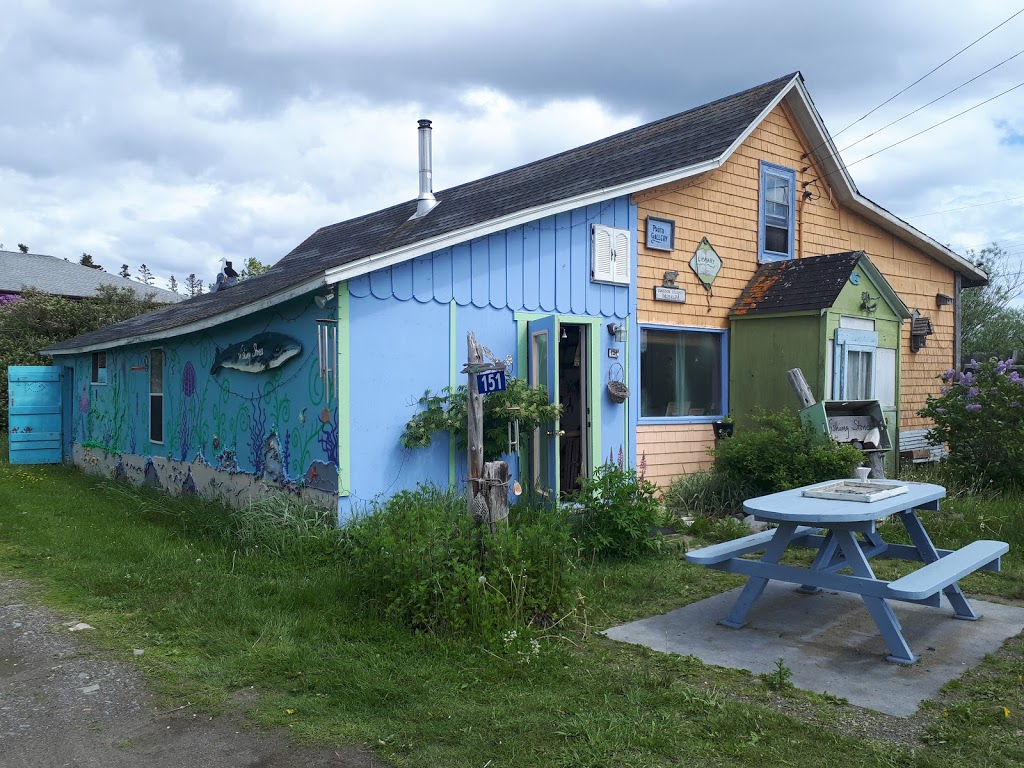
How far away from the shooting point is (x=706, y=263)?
34.4ft

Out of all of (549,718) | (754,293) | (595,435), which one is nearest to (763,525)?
(595,435)

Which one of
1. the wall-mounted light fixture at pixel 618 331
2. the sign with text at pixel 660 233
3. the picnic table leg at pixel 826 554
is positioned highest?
the sign with text at pixel 660 233

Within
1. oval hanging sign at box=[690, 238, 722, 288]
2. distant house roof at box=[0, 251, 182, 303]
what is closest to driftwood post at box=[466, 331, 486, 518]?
oval hanging sign at box=[690, 238, 722, 288]

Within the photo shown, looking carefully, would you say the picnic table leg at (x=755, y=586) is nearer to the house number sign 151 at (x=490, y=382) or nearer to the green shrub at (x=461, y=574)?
the green shrub at (x=461, y=574)

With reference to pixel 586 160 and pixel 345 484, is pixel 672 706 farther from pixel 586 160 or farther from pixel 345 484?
pixel 586 160

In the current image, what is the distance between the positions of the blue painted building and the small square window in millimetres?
1214

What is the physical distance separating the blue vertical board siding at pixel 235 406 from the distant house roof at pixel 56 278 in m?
18.1

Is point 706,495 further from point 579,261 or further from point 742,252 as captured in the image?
point 742,252

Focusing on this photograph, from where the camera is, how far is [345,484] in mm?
7246

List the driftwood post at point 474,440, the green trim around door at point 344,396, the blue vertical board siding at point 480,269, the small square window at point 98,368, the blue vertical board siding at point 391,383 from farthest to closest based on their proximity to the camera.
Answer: the small square window at point 98,368, the blue vertical board siding at point 480,269, the blue vertical board siding at point 391,383, the green trim around door at point 344,396, the driftwood post at point 474,440

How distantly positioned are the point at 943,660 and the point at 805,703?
3.91 ft

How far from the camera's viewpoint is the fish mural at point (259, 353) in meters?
8.05

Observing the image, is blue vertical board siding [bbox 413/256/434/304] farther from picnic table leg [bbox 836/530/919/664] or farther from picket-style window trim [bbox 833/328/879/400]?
picket-style window trim [bbox 833/328/879/400]

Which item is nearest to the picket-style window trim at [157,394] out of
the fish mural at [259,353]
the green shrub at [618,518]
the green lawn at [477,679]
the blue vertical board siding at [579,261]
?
the fish mural at [259,353]
